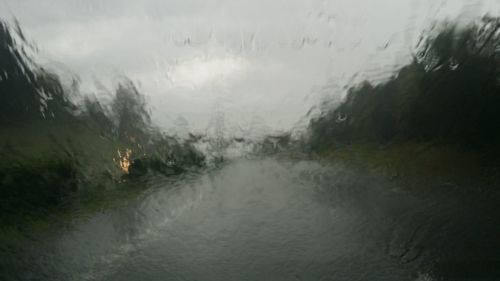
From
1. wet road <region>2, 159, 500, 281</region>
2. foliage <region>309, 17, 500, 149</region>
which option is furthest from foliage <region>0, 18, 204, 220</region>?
foliage <region>309, 17, 500, 149</region>

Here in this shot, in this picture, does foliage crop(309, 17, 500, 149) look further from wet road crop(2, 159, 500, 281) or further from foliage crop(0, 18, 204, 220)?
foliage crop(0, 18, 204, 220)

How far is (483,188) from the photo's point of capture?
5.92 meters

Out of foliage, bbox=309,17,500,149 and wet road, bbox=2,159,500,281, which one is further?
foliage, bbox=309,17,500,149

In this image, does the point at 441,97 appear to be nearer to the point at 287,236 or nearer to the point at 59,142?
the point at 287,236

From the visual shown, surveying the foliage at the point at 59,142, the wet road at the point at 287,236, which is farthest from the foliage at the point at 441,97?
the foliage at the point at 59,142

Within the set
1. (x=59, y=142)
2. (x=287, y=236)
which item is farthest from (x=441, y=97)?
(x=59, y=142)

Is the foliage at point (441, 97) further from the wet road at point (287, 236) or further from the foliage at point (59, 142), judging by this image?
the foliage at point (59, 142)

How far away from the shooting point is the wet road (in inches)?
230

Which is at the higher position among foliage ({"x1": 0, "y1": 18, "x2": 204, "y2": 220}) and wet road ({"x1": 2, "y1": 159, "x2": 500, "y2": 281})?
foliage ({"x1": 0, "y1": 18, "x2": 204, "y2": 220})

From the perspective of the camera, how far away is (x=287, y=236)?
310 inches

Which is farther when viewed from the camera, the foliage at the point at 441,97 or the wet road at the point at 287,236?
the foliage at the point at 441,97

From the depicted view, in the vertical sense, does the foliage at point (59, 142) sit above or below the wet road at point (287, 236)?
above

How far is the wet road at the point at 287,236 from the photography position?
5.84 metres

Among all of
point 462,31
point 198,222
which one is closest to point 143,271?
point 198,222
